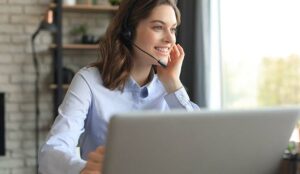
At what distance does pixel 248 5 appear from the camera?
3182 mm

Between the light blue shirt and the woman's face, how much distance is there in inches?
3.9

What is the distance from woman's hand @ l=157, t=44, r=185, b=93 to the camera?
1484mm

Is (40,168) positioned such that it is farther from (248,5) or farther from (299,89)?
(248,5)

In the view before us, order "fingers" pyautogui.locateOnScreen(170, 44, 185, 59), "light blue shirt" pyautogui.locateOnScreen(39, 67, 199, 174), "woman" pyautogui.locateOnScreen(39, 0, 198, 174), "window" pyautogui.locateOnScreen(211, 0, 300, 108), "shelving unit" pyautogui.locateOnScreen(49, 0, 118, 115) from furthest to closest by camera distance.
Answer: "shelving unit" pyautogui.locateOnScreen(49, 0, 118, 115)
"window" pyautogui.locateOnScreen(211, 0, 300, 108)
"fingers" pyautogui.locateOnScreen(170, 44, 185, 59)
"woman" pyautogui.locateOnScreen(39, 0, 198, 174)
"light blue shirt" pyautogui.locateOnScreen(39, 67, 199, 174)

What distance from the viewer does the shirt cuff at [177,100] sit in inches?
56.1

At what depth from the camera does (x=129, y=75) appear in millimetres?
1424

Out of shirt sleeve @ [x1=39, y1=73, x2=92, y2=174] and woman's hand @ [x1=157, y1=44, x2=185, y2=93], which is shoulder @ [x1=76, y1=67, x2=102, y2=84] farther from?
woman's hand @ [x1=157, y1=44, x2=185, y2=93]

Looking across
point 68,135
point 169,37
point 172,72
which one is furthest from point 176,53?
point 68,135

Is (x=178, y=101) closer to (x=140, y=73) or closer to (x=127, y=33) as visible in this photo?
(x=140, y=73)

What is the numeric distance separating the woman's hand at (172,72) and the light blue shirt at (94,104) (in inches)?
0.7

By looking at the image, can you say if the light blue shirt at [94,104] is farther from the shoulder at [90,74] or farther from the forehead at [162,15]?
the forehead at [162,15]

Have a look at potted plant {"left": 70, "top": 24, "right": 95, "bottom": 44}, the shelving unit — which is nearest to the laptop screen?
the shelving unit

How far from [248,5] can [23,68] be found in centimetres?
186

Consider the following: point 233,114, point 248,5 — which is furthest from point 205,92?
point 233,114
